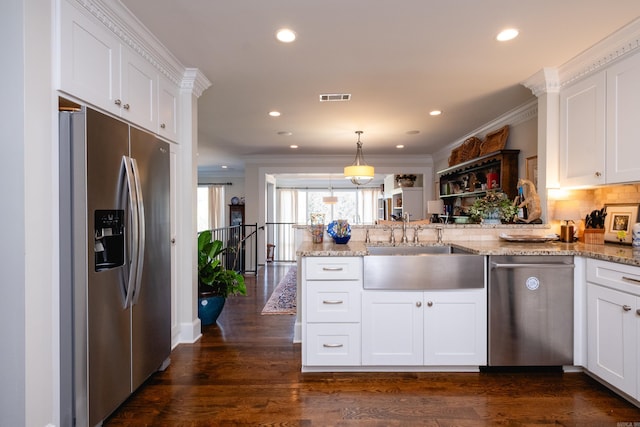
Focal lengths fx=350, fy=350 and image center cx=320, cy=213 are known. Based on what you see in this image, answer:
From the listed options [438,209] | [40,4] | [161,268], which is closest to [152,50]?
[40,4]

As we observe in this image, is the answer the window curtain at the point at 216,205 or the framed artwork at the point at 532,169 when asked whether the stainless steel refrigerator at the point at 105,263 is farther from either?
the window curtain at the point at 216,205

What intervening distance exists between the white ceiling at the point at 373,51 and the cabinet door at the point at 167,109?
240 millimetres

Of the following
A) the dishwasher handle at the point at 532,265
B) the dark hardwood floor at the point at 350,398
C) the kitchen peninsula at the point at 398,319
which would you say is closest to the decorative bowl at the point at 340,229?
the kitchen peninsula at the point at 398,319

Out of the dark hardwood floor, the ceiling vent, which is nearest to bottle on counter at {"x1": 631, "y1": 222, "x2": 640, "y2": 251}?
the dark hardwood floor

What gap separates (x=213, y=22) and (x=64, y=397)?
2215 mm

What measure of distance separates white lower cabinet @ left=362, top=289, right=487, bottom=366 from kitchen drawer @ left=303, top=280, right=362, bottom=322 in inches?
5.0

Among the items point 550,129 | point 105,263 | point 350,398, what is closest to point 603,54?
point 550,129

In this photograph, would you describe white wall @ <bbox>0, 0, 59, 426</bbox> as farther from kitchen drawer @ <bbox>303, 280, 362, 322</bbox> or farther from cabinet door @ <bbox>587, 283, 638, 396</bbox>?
cabinet door @ <bbox>587, 283, 638, 396</bbox>

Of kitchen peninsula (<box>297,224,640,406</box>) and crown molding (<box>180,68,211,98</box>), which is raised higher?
crown molding (<box>180,68,211,98</box>)

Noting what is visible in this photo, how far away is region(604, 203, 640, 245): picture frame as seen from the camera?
2.57m

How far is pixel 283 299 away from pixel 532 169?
3321 millimetres

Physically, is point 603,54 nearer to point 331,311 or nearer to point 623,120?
point 623,120

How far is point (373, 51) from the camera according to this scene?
263cm

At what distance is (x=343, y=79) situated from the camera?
3.18m
